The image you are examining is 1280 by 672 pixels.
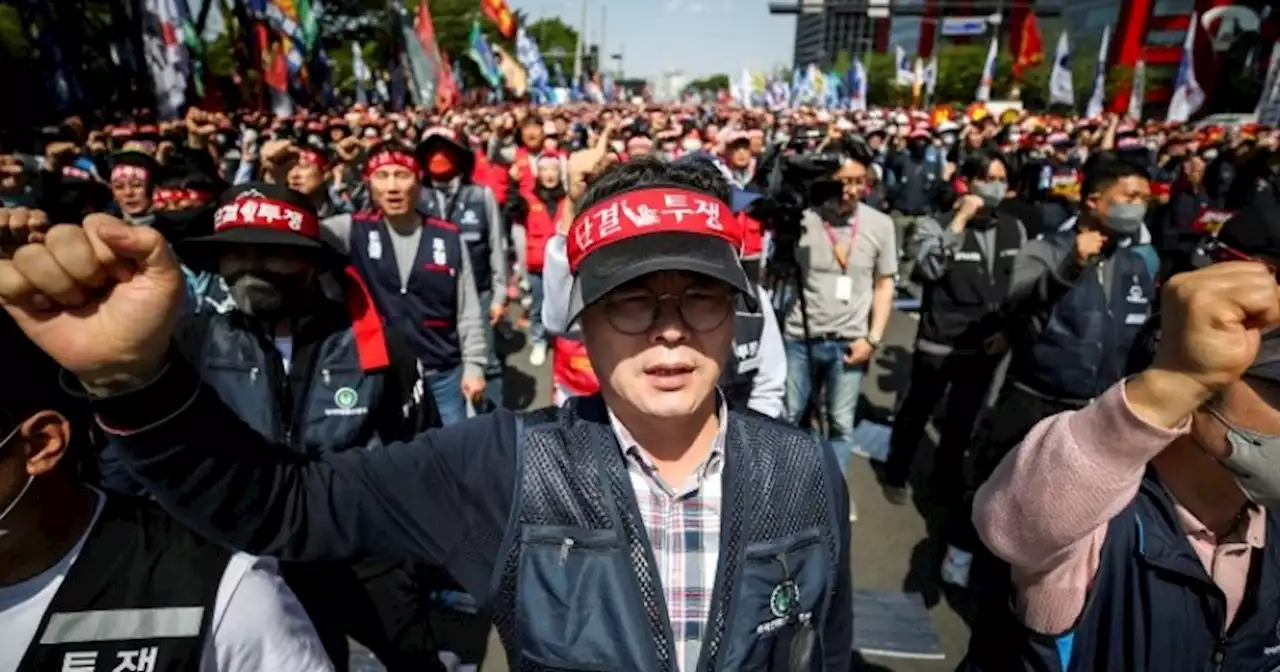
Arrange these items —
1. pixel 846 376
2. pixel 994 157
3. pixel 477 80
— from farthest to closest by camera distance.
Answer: pixel 477 80, pixel 994 157, pixel 846 376

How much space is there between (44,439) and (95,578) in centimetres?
27

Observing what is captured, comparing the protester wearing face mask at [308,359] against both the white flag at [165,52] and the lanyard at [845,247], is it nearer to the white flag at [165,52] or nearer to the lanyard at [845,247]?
the lanyard at [845,247]

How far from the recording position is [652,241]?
136 cm

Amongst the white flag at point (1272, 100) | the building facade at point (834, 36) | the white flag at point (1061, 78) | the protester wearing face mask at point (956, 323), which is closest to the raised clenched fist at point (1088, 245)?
the protester wearing face mask at point (956, 323)

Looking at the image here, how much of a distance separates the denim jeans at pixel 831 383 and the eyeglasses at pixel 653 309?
10.3 feet

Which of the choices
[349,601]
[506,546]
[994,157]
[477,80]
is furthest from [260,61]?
[477,80]

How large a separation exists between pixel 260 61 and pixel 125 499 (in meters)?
18.7

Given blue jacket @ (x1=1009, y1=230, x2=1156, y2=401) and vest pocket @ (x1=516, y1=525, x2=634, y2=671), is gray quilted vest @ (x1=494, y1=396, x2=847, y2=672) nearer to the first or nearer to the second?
vest pocket @ (x1=516, y1=525, x2=634, y2=671)

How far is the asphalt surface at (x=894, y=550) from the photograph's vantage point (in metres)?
3.40

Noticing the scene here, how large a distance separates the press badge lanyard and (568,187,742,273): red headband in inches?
120

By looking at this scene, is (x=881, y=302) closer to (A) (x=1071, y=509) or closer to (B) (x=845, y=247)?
(B) (x=845, y=247)

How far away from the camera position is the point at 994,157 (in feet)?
20.2

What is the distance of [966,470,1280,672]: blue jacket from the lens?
4.90 feet

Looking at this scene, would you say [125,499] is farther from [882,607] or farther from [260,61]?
[260,61]
